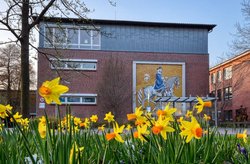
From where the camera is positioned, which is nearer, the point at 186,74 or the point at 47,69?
the point at 47,69

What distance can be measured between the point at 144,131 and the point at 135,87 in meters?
38.5

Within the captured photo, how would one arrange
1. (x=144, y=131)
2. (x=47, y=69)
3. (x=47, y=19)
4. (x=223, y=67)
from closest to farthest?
(x=144, y=131) → (x=47, y=19) → (x=47, y=69) → (x=223, y=67)

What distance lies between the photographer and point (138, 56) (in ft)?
136


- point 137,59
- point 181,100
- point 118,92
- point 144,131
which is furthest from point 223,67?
point 144,131

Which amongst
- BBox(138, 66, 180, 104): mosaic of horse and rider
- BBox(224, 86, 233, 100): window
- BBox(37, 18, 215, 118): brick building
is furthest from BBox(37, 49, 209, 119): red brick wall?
BBox(224, 86, 233, 100): window

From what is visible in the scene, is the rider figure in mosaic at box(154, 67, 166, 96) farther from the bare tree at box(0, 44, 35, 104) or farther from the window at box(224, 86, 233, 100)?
the bare tree at box(0, 44, 35, 104)

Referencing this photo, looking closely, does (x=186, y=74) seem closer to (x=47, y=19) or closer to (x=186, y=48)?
(x=186, y=48)

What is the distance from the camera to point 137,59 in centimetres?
4159

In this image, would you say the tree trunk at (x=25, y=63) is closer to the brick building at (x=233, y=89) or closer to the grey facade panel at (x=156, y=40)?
the grey facade panel at (x=156, y=40)

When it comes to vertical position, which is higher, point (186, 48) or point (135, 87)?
point (186, 48)

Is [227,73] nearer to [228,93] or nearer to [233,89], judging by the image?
[228,93]

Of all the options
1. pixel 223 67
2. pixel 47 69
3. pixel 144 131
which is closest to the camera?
pixel 144 131

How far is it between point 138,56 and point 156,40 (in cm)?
266

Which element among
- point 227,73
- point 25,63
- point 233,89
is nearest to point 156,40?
point 233,89
